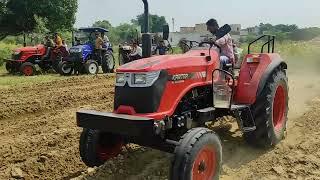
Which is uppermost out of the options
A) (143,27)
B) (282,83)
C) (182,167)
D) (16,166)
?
(143,27)

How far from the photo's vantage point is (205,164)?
14.5ft

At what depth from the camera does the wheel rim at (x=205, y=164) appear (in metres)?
4.25

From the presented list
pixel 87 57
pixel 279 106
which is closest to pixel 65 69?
pixel 87 57

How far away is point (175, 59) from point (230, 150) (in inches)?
71.3

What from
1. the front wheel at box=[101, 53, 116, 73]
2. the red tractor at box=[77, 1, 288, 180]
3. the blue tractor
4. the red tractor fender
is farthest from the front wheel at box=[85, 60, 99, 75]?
the red tractor fender

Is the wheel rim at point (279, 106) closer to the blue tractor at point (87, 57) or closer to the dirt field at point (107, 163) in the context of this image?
the dirt field at point (107, 163)

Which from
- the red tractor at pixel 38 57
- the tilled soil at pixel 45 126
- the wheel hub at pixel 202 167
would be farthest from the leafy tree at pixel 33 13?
the wheel hub at pixel 202 167

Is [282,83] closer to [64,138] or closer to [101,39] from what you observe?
[64,138]

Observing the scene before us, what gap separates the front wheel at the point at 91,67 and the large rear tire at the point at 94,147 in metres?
11.2

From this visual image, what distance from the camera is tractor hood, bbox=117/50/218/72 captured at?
4434 millimetres

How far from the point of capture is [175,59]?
4.71 metres

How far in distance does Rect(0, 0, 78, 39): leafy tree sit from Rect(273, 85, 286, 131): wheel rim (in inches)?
1088

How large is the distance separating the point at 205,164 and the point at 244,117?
138cm

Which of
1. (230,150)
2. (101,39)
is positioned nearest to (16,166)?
(230,150)
